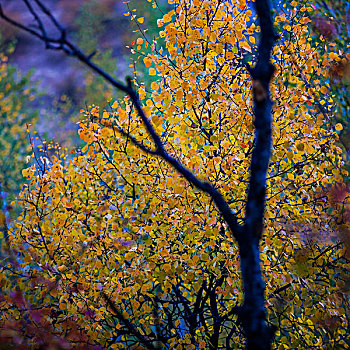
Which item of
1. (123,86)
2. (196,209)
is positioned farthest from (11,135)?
(123,86)

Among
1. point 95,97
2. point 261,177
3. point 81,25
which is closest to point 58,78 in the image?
point 81,25

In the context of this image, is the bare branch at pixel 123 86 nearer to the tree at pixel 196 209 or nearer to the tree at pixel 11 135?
the tree at pixel 196 209

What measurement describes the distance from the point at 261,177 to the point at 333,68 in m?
3.94

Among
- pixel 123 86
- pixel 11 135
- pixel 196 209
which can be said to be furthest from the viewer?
pixel 11 135

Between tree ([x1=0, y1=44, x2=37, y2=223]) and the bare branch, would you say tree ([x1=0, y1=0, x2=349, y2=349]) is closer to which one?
the bare branch

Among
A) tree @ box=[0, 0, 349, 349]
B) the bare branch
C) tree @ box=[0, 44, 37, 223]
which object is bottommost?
the bare branch

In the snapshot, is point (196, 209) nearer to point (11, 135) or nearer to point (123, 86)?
point (123, 86)

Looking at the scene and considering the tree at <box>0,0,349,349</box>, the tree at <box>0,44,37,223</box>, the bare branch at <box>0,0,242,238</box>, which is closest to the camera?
the bare branch at <box>0,0,242,238</box>

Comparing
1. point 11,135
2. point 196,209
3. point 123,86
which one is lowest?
point 123,86

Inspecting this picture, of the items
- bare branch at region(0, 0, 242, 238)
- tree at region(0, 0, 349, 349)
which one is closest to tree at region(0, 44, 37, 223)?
tree at region(0, 0, 349, 349)

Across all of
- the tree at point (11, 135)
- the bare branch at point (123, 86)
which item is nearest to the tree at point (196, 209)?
the bare branch at point (123, 86)

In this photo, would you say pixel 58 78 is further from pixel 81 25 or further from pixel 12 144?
pixel 12 144

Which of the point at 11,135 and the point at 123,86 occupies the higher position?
the point at 11,135

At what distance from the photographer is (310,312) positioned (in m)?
4.97
